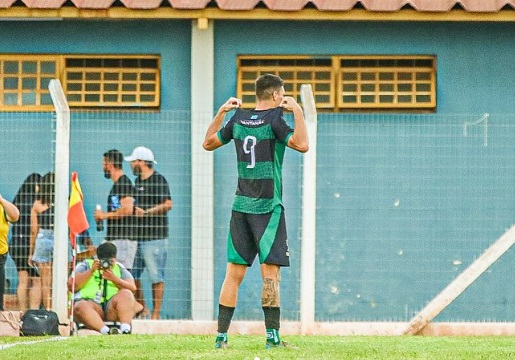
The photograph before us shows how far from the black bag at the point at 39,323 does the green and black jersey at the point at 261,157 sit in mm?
3393

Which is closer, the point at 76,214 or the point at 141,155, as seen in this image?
the point at 76,214

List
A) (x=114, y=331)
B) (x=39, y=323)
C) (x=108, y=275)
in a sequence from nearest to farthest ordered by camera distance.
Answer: (x=39, y=323)
(x=114, y=331)
(x=108, y=275)

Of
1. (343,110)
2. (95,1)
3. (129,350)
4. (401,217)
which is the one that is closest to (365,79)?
(343,110)

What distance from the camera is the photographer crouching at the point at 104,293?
13.6m

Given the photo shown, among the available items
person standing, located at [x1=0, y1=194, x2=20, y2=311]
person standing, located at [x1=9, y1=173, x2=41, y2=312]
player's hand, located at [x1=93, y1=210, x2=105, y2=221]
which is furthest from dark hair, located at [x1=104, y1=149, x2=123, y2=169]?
person standing, located at [x1=0, y1=194, x2=20, y2=311]

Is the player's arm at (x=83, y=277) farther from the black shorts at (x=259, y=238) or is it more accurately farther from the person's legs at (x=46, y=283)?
the black shorts at (x=259, y=238)

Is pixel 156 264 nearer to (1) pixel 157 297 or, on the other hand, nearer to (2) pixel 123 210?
(1) pixel 157 297

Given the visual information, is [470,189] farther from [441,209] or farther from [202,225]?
[202,225]

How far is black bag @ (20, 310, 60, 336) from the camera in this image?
1281 cm

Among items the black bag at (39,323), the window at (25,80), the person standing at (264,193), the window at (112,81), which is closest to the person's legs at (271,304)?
the person standing at (264,193)

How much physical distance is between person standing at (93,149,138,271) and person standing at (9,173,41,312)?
2.41 feet

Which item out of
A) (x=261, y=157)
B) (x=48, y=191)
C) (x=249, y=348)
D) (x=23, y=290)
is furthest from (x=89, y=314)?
(x=261, y=157)

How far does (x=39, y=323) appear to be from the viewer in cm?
1291

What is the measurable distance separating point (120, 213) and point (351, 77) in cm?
299
